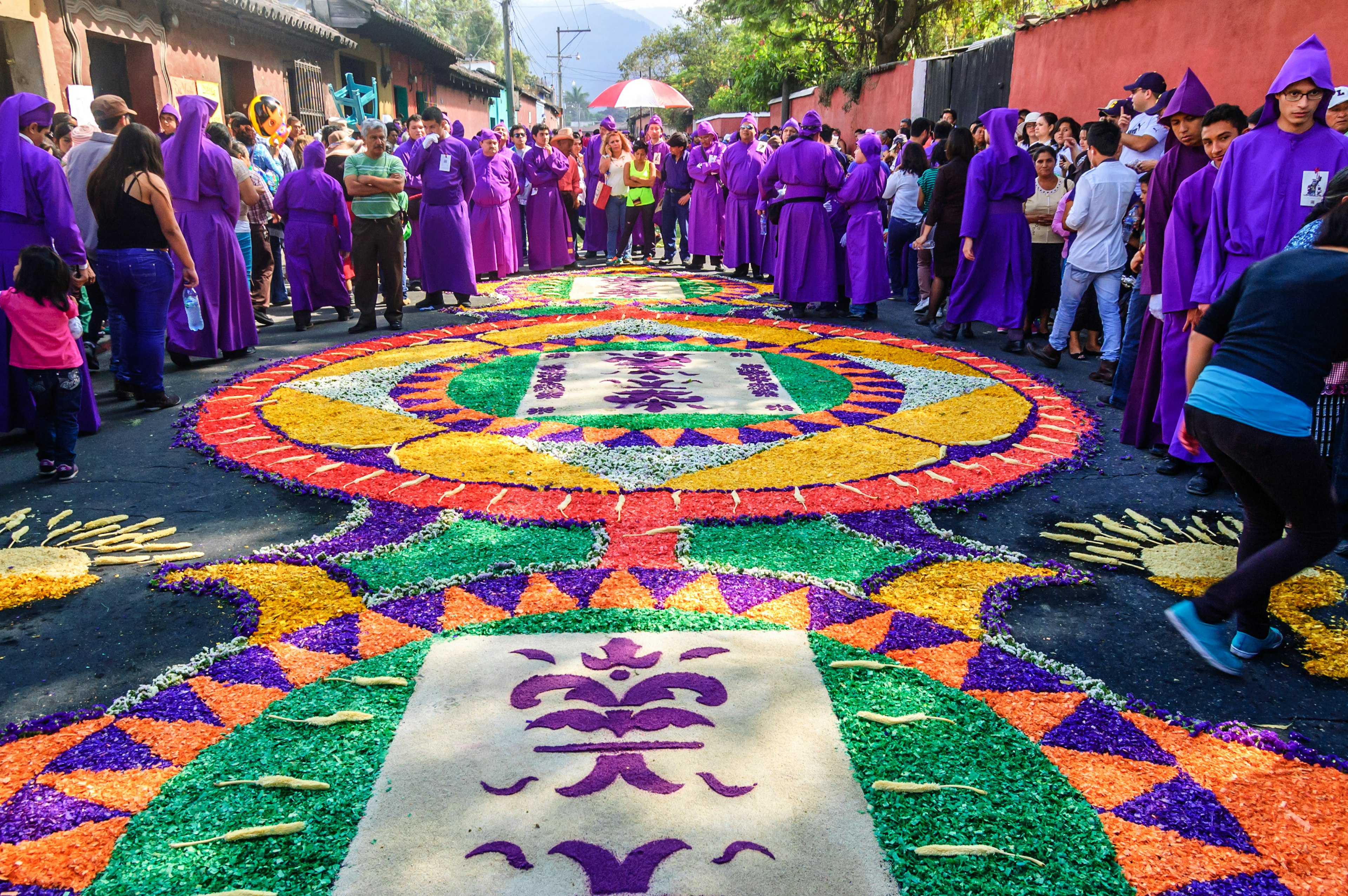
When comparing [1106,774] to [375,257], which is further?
[375,257]

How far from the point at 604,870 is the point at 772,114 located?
3147 centimetres

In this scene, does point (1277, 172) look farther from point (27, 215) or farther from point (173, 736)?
point (27, 215)

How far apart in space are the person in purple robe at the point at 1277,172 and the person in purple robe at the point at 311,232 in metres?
6.91

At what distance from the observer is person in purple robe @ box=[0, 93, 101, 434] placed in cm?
468

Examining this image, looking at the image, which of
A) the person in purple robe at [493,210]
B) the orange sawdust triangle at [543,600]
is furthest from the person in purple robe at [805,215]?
the orange sawdust triangle at [543,600]

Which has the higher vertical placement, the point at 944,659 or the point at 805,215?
the point at 805,215

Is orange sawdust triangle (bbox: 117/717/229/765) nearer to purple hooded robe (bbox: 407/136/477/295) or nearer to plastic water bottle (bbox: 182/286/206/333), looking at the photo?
plastic water bottle (bbox: 182/286/206/333)

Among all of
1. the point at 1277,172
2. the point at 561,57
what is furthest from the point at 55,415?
the point at 561,57

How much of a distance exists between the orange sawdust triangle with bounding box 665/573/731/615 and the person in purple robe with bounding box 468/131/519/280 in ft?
25.4

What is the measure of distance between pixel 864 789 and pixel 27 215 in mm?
5075

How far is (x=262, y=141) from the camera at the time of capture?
9086 mm

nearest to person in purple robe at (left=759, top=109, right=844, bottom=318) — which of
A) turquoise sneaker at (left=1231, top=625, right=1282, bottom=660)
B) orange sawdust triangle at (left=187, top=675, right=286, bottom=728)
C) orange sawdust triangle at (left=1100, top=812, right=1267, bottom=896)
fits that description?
turquoise sneaker at (left=1231, top=625, right=1282, bottom=660)

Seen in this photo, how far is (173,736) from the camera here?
232 centimetres

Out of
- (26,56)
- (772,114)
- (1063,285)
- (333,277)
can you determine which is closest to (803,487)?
(1063,285)
